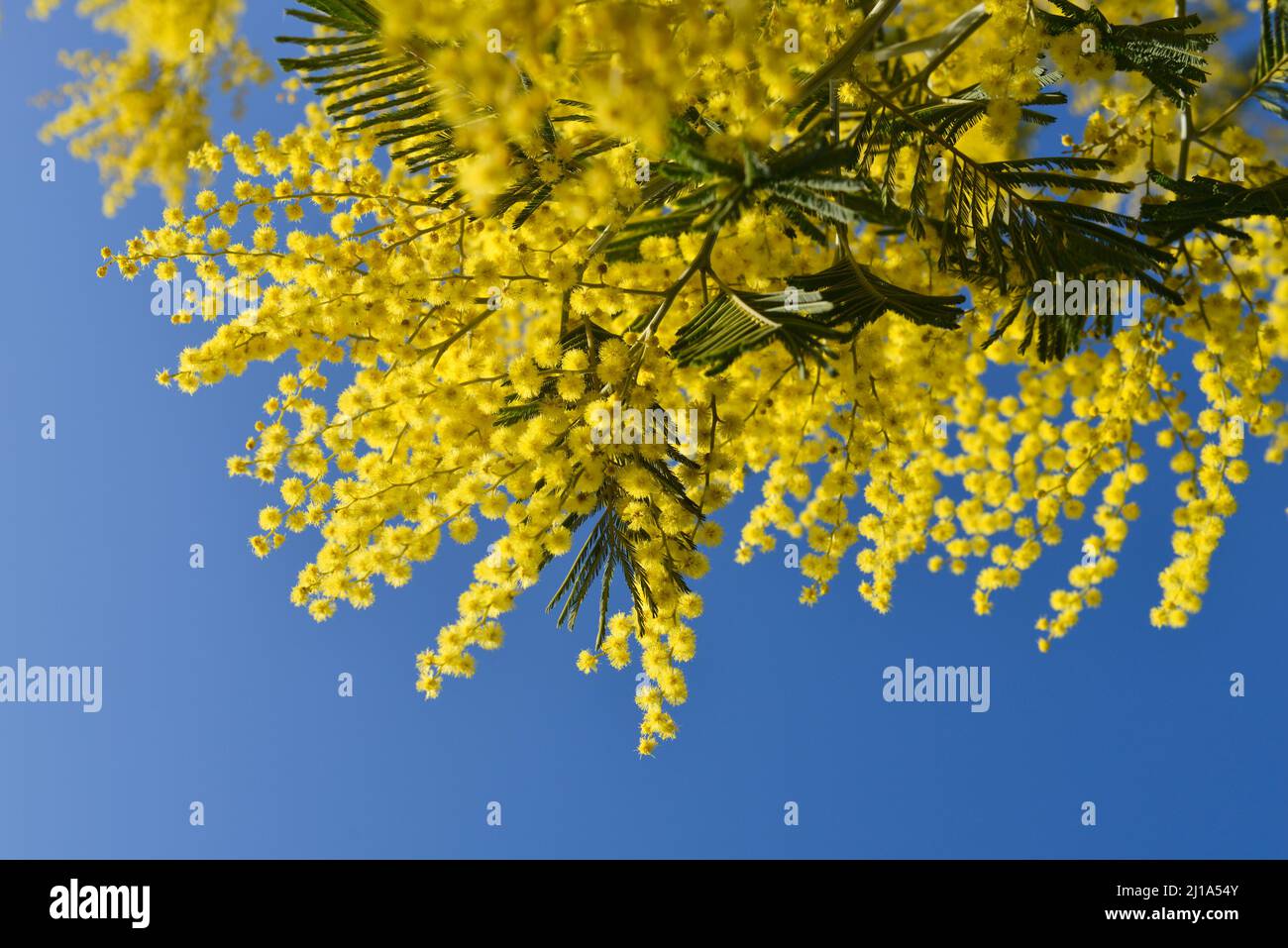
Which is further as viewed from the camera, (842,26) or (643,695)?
(643,695)

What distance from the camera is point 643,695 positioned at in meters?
2.84

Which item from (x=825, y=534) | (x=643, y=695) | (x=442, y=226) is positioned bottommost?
(x=643, y=695)

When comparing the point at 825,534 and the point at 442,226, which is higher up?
the point at 442,226

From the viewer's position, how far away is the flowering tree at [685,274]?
1950mm

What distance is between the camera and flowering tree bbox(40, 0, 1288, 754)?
1950 millimetres

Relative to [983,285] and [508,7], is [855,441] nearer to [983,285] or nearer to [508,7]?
[983,285]

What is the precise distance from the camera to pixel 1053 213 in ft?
8.57

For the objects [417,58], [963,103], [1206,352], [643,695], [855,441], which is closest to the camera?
[417,58]

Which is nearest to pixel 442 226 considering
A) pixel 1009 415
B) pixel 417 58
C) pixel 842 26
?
pixel 417 58

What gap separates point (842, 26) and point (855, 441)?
4.81ft

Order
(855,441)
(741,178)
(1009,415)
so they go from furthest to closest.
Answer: (1009,415) < (855,441) < (741,178)

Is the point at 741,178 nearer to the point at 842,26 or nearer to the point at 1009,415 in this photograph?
the point at 842,26

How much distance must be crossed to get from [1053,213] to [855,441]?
105cm

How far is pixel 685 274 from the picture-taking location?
7.79 feet
